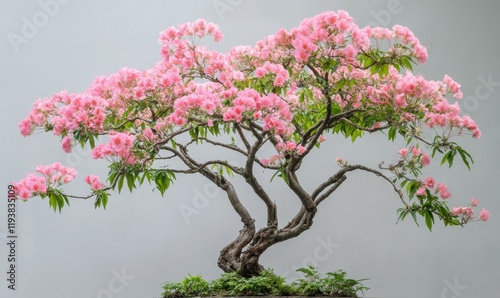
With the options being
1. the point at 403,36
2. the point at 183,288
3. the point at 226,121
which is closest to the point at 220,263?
the point at 183,288

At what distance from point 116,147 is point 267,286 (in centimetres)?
116

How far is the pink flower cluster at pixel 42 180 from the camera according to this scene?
384 cm

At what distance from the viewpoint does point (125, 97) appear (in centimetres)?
409

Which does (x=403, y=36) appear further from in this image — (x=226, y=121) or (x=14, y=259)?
(x=14, y=259)

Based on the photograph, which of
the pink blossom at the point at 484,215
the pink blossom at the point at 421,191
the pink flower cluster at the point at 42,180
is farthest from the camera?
the pink blossom at the point at 484,215

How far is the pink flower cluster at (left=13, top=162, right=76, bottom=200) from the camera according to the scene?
384 cm

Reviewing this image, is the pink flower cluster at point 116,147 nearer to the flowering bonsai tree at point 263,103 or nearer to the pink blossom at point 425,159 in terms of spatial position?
the flowering bonsai tree at point 263,103

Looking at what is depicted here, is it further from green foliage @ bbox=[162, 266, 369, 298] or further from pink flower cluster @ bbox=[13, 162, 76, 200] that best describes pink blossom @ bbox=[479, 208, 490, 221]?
pink flower cluster @ bbox=[13, 162, 76, 200]

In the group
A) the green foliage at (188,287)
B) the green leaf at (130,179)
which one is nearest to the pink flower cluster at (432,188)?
the green foliage at (188,287)

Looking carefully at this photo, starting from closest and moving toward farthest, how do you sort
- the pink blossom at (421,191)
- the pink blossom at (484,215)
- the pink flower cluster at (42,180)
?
the pink flower cluster at (42,180) → the pink blossom at (421,191) → the pink blossom at (484,215)

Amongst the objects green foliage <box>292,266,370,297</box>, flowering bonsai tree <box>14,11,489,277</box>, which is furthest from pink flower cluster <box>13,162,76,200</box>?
green foliage <box>292,266,370,297</box>

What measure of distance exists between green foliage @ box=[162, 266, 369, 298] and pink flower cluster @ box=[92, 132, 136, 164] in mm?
960

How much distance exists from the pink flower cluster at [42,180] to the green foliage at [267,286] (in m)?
0.92

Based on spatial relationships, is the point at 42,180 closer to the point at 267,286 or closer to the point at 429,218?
the point at 267,286
